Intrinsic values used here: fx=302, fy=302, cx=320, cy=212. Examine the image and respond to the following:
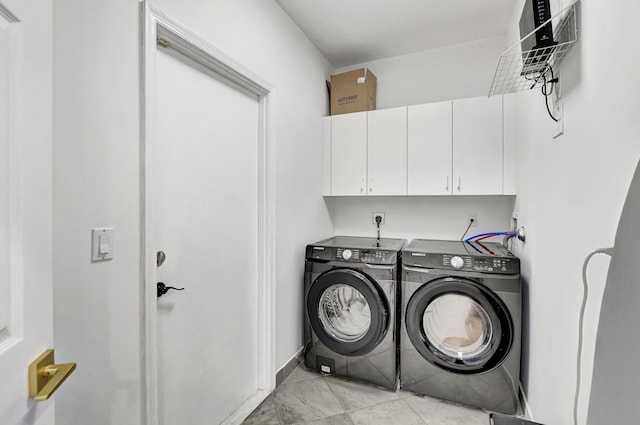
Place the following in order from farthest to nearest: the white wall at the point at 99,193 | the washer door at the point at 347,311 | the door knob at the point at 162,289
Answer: the washer door at the point at 347,311, the door knob at the point at 162,289, the white wall at the point at 99,193

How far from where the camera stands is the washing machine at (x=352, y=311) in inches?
82.5

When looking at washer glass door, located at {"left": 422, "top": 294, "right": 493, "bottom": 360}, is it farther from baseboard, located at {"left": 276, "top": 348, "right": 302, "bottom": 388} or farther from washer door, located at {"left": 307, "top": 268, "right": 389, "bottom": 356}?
baseboard, located at {"left": 276, "top": 348, "right": 302, "bottom": 388}

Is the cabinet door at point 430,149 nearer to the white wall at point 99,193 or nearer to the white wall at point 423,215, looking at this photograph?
the white wall at point 423,215

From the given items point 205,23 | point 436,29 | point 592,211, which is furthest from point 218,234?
point 436,29

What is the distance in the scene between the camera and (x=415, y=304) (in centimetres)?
200

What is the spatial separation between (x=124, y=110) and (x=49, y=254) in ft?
2.35

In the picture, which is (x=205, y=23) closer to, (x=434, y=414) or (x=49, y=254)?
(x=49, y=254)

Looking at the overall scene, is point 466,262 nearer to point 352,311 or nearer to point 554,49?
point 352,311

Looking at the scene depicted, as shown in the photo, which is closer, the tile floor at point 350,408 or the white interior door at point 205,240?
the white interior door at point 205,240

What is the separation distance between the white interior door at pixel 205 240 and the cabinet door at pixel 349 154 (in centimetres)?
90

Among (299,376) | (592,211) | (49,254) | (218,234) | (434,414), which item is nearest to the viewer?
(49,254)

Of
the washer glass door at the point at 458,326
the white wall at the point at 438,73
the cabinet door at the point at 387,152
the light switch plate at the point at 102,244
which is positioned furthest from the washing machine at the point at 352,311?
the white wall at the point at 438,73

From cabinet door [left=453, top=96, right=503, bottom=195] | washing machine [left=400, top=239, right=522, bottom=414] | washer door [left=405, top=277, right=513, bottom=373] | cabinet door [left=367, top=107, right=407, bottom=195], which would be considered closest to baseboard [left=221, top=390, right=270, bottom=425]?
washing machine [left=400, top=239, right=522, bottom=414]

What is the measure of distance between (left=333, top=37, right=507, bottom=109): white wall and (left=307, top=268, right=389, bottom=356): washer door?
1754 mm
